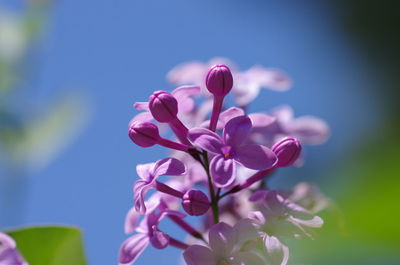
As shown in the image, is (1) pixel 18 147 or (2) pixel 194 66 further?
(1) pixel 18 147

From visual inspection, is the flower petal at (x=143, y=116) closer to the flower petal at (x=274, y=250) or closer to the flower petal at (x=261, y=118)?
the flower petal at (x=261, y=118)

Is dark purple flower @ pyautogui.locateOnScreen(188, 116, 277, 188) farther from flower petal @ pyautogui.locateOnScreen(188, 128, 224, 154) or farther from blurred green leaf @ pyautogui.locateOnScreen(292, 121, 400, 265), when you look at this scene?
blurred green leaf @ pyautogui.locateOnScreen(292, 121, 400, 265)

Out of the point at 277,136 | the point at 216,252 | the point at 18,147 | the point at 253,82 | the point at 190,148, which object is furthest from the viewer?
the point at 18,147

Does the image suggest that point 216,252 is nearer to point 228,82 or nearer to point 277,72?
point 228,82

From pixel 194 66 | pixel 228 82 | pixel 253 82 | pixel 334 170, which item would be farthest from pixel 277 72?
pixel 334 170

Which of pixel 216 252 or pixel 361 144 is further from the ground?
pixel 361 144

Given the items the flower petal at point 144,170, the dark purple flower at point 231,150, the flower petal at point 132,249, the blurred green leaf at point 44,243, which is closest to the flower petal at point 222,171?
the dark purple flower at point 231,150
